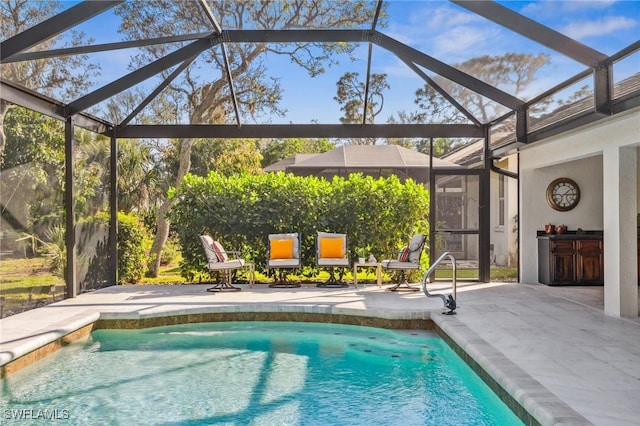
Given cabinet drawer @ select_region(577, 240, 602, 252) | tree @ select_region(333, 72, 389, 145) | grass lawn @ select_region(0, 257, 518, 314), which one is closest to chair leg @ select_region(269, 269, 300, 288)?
tree @ select_region(333, 72, 389, 145)

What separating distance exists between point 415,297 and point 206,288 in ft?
12.2

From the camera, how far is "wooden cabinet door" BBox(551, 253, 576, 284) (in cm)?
1024

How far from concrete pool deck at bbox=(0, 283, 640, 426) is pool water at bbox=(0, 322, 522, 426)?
26 centimetres

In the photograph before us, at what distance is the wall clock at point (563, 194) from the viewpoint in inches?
420

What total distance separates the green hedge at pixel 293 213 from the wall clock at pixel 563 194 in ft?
7.76

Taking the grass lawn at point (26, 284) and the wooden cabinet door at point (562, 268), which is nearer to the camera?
the grass lawn at point (26, 284)

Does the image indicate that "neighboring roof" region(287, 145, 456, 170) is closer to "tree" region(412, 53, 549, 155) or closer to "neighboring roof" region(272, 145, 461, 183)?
"neighboring roof" region(272, 145, 461, 183)

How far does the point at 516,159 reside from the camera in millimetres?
11094

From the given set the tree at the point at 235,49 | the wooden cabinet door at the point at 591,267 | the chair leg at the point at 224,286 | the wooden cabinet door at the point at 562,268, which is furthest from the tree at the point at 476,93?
the chair leg at the point at 224,286

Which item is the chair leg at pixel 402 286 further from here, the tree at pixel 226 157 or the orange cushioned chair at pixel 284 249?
the tree at pixel 226 157

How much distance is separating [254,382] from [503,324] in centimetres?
299

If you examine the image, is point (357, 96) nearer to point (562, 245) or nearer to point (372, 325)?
point (372, 325)

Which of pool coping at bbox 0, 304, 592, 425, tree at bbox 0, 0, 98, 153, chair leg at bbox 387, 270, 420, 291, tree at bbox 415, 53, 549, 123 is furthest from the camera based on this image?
chair leg at bbox 387, 270, 420, 291

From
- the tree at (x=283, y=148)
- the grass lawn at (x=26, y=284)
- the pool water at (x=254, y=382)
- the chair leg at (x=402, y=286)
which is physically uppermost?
the tree at (x=283, y=148)
